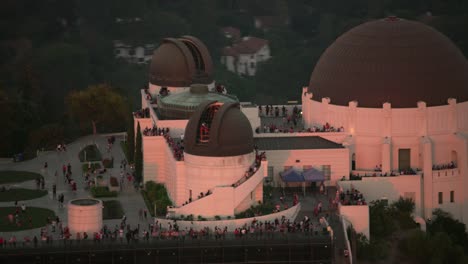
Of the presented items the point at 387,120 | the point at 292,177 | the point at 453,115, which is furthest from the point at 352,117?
the point at 292,177

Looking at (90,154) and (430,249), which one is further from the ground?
(90,154)

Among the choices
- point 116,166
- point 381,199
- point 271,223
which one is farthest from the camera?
point 116,166

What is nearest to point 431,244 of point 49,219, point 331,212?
point 331,212

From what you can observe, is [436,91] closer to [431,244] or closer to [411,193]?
[411,193]

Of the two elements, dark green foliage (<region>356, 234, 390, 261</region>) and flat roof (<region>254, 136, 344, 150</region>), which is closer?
dark green foliage (<region>356, 234, 390, 261</region>)

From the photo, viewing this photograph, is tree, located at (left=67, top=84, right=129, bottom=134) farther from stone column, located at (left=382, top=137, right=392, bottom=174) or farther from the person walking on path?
stone column, located at (left=382, top=137, right=392, bottom=174)

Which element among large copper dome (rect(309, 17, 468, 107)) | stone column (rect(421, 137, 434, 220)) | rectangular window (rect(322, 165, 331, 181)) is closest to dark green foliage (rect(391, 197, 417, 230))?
stone column (rect(421, 137, 434, 220))

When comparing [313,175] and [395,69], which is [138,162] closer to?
[313,175]
